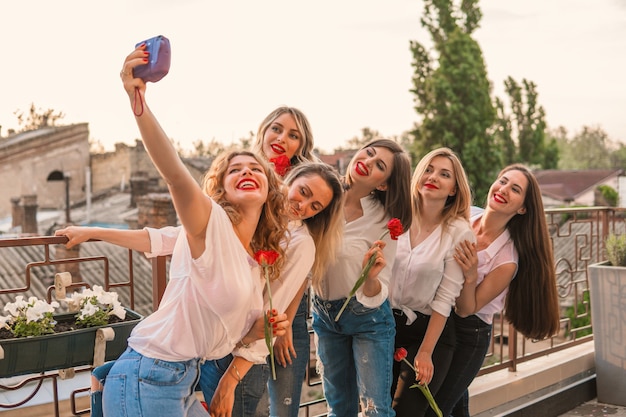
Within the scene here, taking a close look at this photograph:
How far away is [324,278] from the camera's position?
2469mm

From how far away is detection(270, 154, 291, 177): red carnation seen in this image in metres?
2.47

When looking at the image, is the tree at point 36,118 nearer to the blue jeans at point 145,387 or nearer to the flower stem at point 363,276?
the flower stem at point 363,276

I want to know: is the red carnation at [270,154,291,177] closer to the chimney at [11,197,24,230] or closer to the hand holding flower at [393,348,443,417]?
the hand holding flower at [393,348,443,417]

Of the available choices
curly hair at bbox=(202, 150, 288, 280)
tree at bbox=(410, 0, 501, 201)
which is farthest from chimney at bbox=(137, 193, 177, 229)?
tree at bbox=(410, 0, 501, 201)

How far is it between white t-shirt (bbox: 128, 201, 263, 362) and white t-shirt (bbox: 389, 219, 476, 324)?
0.99 metres

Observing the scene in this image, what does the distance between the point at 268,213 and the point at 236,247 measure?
0.22 meters

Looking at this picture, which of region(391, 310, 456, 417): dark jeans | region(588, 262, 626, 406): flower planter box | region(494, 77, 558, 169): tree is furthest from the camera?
region(494, 77, 558, 169): tree

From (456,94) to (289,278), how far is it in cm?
2465

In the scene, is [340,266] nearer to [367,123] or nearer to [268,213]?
[268,213]

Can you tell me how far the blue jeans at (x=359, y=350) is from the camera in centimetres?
246

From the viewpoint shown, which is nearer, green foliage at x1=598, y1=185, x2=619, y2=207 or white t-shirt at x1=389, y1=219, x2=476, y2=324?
white t-shirt at x1=389, y1=219, x2=476, y2=324

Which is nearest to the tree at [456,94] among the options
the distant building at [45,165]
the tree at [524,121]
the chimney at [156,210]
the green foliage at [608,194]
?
the tree at [524,121]

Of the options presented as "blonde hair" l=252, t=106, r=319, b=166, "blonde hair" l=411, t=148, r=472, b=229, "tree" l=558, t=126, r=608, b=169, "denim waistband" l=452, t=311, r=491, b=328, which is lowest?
"denim waistband" l=452, t=311, r=491, b=328

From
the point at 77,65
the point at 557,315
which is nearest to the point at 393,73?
the point at 77,65
